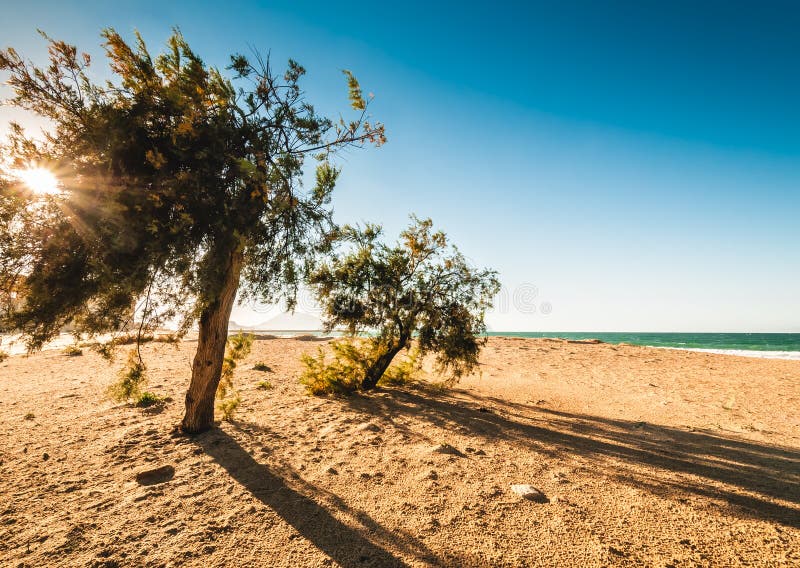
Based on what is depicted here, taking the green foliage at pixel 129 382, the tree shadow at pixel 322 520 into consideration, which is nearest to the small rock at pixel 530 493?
the tree shadow at pixel 322 520

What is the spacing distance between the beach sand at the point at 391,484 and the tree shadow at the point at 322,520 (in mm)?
26

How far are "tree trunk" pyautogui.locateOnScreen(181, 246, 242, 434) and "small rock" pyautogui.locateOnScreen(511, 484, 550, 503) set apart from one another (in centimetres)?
680

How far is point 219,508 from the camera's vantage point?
5.11m

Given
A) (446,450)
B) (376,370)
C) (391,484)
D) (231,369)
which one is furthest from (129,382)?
(446,450)

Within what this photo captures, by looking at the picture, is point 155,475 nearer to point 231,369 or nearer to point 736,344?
point 231,369

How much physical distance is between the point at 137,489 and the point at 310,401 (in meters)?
5.64

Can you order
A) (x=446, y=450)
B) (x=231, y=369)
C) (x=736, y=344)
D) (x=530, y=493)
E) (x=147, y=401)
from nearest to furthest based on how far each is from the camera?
(x=530, y=493) → (x=446, y=450) → (x=231, y=369) → (x=147, y=401) → (x=736, y=344)

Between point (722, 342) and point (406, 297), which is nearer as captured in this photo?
point (406, 297)

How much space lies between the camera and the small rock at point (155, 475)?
231 inches

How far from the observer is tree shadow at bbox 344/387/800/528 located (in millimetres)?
5887

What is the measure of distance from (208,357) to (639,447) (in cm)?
1058

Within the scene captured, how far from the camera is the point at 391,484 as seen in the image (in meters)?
5.96

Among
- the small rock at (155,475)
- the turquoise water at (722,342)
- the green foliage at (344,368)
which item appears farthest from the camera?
the turquoise water at (722,342)

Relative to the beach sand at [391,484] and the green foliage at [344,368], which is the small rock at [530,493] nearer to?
the beach sand at [391,484]
